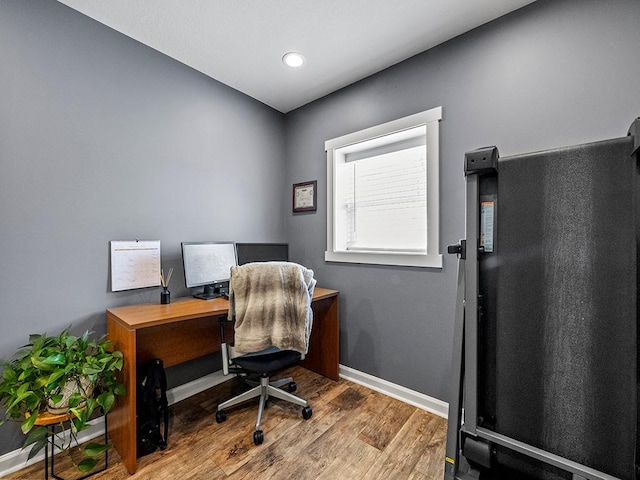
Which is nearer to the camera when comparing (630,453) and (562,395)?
(630,453)

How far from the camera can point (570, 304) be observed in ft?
3.81

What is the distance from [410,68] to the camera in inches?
84.4

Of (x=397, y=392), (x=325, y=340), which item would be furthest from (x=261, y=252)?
(x=397, y=392)

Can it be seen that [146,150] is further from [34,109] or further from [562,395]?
[562,395]

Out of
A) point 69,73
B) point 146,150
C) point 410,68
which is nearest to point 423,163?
point 410,68

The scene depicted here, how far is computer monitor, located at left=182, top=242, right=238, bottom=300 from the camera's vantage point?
2121 mm

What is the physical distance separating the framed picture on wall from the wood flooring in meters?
1.65

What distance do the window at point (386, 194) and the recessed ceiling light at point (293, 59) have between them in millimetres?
665

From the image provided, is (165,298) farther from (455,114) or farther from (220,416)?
(455,114)

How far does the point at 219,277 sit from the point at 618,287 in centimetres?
228

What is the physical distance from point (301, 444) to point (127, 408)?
0.98m

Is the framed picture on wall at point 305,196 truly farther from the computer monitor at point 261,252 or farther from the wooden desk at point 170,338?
the wooden desk at point 170,338

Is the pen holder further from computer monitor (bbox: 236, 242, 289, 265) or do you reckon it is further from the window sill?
the window sill

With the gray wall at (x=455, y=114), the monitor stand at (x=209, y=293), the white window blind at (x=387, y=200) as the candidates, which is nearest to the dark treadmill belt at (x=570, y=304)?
the gray wall at (x=455, y=114)
